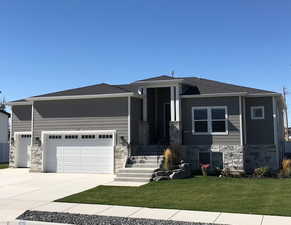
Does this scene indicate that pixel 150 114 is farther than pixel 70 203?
Yes

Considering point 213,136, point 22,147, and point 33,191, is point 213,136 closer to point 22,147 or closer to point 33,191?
point 33,191

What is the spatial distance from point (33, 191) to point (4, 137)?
23.0 meters

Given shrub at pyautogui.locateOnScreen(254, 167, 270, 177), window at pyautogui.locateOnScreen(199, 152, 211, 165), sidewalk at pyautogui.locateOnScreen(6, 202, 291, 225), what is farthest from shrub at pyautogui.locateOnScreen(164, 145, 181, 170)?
sidewalk at pyautogui.locateOnScreen(6, 202, 291, 225)

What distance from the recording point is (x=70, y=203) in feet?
32.9

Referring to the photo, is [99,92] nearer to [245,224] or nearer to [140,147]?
[140,147]

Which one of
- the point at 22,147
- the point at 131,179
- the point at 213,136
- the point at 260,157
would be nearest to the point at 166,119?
the point at 213,136

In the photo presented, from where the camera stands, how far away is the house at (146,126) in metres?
18.0

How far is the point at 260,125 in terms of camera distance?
1859 centimetres

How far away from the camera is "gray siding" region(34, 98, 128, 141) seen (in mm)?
18344

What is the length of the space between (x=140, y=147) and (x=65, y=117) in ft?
14.7

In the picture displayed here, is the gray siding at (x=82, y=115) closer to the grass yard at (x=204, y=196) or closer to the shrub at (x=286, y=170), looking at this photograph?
the grass yard at (x=204, y=196)

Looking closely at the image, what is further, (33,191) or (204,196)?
(33,191)

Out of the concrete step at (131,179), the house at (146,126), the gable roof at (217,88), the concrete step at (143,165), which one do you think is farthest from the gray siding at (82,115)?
the gable roof at (217,88)

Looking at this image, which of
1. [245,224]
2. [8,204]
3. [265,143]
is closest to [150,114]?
[265,143]
